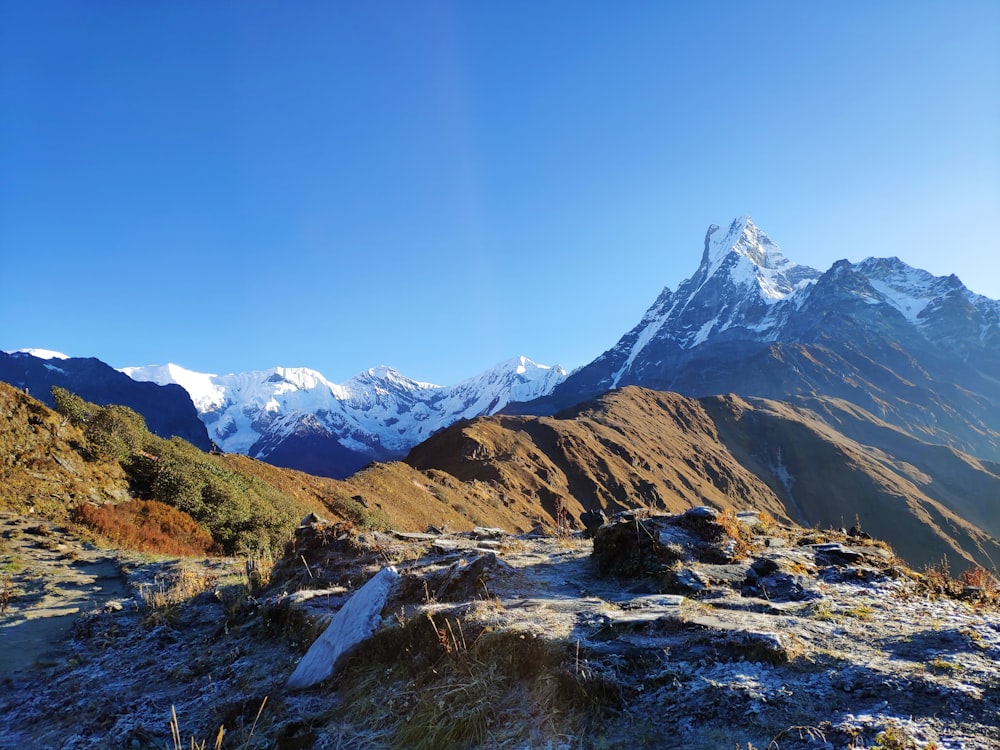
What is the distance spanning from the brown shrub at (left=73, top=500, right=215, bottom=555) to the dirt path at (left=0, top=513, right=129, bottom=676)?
1298mm

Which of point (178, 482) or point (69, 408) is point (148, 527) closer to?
point (178, 482)

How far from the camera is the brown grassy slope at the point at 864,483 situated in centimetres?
9388

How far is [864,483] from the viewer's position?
107 meters

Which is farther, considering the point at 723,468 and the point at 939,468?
the point at 939,468

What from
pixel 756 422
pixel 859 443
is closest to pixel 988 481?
pixel 859 443

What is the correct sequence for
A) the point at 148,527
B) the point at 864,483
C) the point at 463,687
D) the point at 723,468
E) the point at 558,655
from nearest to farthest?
the point at 463,687, the point at 558,655, the point at 148,527, the point at 723,468, the point at 864,483

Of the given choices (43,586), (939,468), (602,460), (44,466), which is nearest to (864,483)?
(939,468)

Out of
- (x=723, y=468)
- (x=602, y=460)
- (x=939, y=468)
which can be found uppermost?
(x=602, y=460)

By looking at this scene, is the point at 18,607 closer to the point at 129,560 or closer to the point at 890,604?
the point at 129,560

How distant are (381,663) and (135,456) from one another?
20849 millimetres

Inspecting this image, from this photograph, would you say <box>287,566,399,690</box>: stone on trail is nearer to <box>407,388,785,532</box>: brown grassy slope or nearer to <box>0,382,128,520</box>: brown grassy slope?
<box>0,382,128,520</box>: brown grassy slope

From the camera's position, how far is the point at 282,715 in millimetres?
4570

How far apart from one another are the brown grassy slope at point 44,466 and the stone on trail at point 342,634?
616 inches

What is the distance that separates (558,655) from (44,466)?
21.1 m
